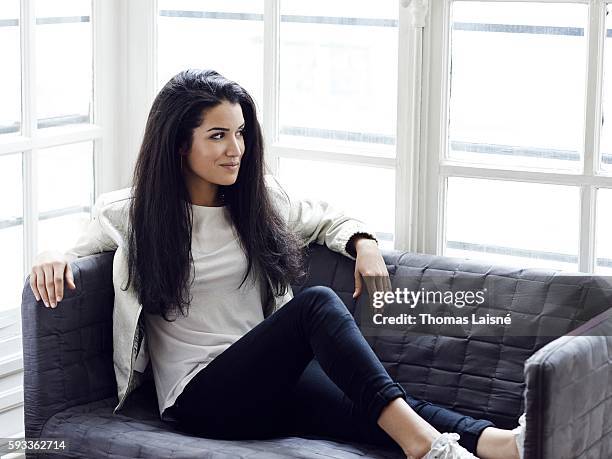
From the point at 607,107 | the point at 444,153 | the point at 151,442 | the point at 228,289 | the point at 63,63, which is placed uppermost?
the point at 63,63

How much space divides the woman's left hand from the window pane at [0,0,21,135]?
986 millimetres

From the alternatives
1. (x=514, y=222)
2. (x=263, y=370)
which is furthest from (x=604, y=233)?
(x=263, y=370)

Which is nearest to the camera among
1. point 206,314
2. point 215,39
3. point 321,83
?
point 206,314

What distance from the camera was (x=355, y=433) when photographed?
230 centimetres

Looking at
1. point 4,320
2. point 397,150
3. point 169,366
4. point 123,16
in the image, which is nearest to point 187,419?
point 169,366

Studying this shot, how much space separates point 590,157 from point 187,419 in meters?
1.14

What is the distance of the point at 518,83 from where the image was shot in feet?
8.66

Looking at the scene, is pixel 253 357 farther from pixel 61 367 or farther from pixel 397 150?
pixel 397 150

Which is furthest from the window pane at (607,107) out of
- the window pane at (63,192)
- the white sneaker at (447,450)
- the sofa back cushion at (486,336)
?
the window pane at (63,192)

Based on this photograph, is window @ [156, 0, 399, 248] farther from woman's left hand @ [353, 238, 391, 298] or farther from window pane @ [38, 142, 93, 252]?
window pane @ [38, 142, 93, 252]

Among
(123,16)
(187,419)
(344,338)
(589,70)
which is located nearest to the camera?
(344,338)

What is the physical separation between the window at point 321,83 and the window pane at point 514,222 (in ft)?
0.65

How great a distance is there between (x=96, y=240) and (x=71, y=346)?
0.28 meters

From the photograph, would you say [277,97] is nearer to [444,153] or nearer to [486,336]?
[444,153]
